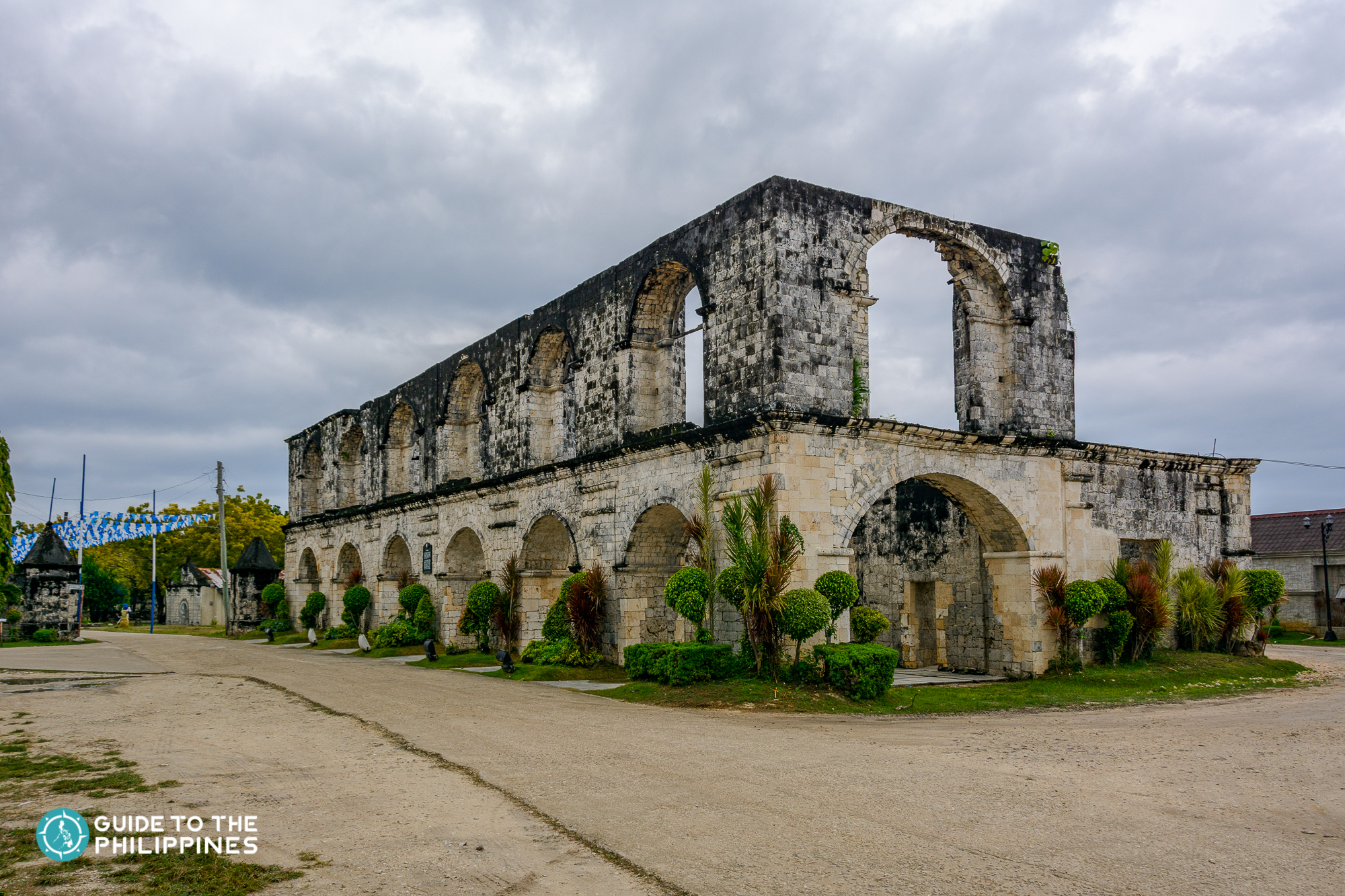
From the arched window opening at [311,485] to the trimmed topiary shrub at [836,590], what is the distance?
25.7 m

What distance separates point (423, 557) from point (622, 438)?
9.42m

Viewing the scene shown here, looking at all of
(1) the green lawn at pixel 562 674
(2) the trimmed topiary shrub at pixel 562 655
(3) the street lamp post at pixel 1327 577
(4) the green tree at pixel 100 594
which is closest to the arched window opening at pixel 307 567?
(1) the green lawn at pixel 562 674

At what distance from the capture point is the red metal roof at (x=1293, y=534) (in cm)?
3056

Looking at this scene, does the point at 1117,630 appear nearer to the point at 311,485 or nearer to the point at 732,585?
the point at 732,585

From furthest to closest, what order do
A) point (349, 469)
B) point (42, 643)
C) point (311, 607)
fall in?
point (349, 469) < point (311, 607) < point (42, 643)

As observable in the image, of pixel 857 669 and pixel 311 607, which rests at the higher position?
pixel 857 669

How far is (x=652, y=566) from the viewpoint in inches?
647

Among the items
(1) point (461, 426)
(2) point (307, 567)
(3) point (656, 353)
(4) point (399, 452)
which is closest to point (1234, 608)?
(3) point (656, 353)

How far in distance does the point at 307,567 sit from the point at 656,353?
→ 21.4 meters

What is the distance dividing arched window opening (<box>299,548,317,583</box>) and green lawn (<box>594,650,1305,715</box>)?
22.5 m

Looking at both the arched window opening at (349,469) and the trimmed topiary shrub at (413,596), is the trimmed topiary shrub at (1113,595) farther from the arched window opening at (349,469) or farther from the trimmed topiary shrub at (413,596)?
the arched window opening at (349,469)

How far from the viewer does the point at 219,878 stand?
488 cm

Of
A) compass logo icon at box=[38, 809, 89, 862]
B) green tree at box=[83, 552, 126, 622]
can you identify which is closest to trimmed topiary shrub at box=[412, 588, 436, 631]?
compass logo icon at box=[38, 809, 89, 862]

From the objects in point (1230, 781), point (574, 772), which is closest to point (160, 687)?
point (574, 772)
